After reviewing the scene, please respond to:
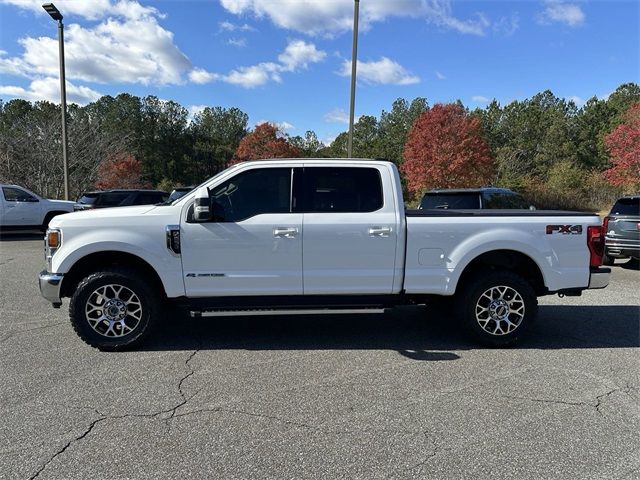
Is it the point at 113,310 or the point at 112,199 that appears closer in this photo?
the point at 113,310

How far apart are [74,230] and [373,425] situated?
3586 mm

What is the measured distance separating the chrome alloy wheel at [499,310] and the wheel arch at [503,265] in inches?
11.0

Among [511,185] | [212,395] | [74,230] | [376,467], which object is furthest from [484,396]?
[511,185]

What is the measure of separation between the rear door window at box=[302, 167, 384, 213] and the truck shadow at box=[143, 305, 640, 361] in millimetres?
1522

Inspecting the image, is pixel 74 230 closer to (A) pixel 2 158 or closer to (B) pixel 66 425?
(B) pixel 66 425

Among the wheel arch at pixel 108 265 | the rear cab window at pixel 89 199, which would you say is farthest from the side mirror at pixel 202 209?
the rear cab window at pixel 89 199

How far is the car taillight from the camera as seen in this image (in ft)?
17.5

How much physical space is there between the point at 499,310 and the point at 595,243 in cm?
127

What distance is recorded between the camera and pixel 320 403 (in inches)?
155

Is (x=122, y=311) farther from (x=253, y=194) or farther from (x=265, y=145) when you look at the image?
(x=265, y=145)

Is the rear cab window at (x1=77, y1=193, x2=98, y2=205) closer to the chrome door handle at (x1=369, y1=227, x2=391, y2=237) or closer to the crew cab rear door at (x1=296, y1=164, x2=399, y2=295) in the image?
the crew cab rear door at (x1=296, y1=164, x2=399, y2=295)

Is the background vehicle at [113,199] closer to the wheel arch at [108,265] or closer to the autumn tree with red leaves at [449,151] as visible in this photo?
the wheel arch at [108,265]

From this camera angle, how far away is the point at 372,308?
530cm

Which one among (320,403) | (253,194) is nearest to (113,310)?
(253,194)
